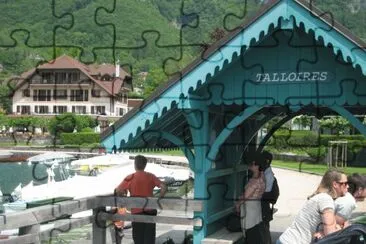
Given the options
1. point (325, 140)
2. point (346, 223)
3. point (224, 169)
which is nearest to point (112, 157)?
point (325, 140)

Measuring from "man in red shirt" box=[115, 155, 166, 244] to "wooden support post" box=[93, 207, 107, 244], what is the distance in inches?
17.3

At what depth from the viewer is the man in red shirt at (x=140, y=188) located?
10.2 meters

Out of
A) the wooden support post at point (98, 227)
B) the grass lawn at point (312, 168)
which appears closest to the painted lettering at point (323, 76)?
the wooden support post at point (98, 227)

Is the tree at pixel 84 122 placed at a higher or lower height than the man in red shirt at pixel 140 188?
higher

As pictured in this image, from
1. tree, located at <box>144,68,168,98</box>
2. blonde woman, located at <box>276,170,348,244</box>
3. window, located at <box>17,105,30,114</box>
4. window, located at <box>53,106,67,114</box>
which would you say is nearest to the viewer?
blonde woman, located at <box>276,170,348,244</box>

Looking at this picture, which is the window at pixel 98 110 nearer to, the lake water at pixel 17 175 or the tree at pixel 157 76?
the lake water at pixel 17 175

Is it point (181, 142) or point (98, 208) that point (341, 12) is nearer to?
point (181, 142)

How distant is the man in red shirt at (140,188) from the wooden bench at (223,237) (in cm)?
→ 95

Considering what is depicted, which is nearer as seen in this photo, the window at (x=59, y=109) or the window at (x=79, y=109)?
the window at (x=79, y=109)

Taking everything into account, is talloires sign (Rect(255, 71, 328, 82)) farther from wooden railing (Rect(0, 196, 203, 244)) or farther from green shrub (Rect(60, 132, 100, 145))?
green shrub (Rect(60, 132, 100, 145))

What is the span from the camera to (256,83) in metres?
9.83

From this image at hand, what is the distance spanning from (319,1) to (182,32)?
229 centimetres

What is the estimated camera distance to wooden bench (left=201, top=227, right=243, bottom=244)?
398 inches

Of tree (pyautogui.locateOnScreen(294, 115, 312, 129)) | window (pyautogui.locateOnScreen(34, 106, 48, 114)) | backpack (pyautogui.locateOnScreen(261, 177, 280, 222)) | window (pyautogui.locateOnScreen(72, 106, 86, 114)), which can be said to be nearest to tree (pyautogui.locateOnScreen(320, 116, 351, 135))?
tree (pyautogui.locateOnScreen(294, 115, 312, 129))
